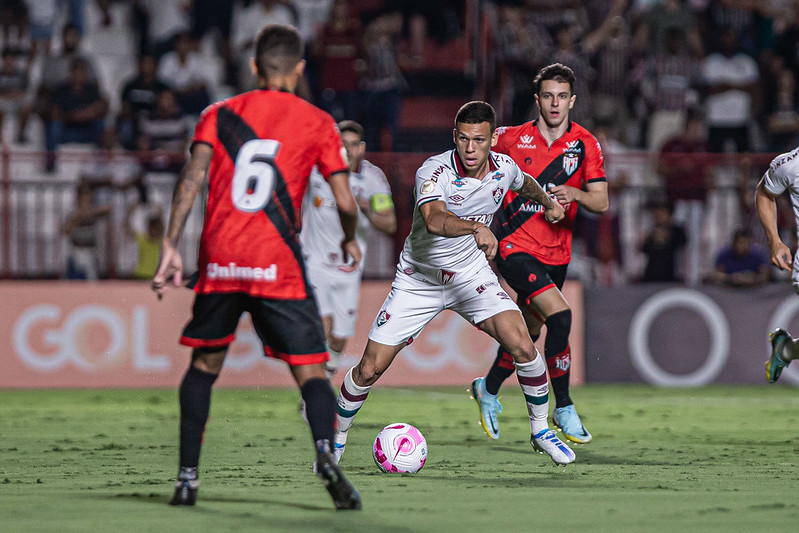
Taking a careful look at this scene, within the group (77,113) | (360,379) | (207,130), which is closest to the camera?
(207,130)

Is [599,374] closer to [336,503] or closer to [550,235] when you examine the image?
[550,235]

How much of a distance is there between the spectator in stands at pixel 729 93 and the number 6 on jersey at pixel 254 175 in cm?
1241

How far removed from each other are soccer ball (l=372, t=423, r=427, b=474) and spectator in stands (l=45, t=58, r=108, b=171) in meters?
10.7

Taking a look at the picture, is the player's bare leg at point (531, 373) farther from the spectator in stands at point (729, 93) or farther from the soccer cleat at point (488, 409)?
the spectator in stands at point (729, 93)

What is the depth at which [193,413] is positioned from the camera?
5.96 m

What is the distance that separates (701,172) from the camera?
52.3 ft

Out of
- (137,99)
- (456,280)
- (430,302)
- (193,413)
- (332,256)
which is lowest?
(193,413)

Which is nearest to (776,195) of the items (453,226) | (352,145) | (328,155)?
(453,226)

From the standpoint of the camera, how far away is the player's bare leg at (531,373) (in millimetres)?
7793

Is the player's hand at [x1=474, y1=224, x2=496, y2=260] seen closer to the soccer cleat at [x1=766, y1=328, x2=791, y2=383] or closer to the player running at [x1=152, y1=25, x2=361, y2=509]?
the player running at [x1=152, y1=25, x2=361, y2=509]

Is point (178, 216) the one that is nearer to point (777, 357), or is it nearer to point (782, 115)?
point (777, 357)

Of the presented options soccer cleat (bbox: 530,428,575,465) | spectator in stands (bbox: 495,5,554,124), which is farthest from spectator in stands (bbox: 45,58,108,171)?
soccer cleat (bbox: 530,428,575,465)

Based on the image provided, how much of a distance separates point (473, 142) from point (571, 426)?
229cm

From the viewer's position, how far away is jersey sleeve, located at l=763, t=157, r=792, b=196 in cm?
870
